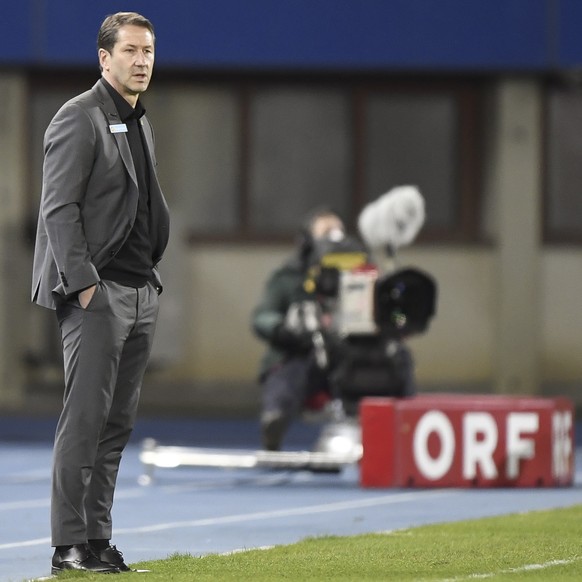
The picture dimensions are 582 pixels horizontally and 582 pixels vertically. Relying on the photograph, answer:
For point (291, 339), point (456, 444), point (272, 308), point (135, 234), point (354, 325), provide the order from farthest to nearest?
point (272, 308)
point (291, 339)
point (354, 325)
point (456, 444)
point (135, 234)

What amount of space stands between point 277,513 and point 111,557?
3669 mm

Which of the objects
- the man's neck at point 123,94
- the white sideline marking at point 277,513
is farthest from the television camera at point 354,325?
the man's neck at point 123,94

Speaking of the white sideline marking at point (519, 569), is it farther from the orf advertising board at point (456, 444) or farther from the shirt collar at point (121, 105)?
the orf advertising board at point (456, 444)

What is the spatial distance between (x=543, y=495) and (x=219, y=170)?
402 inches

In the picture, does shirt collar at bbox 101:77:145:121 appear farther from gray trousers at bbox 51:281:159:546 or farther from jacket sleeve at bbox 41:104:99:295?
gray trousers at bbox 51:281:159:546

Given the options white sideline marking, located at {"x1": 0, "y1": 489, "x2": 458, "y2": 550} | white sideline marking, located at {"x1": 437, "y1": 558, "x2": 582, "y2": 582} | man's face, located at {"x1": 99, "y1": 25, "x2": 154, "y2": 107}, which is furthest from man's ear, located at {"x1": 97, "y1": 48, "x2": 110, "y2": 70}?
white sideline marking, located at {"x1": 0, "y1": 489, "x2": 458, "y2": 550}

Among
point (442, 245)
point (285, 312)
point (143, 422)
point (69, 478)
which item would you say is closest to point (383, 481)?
point (285, 312)

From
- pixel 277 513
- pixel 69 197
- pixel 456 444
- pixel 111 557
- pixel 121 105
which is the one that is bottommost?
pixel 277 513

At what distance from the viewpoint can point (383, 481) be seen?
12.7 meters

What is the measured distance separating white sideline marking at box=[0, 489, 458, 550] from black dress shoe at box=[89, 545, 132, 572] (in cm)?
160

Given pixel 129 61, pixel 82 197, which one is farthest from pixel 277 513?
pixel 129 61

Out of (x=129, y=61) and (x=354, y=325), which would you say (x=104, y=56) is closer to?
(x=129, y=61)

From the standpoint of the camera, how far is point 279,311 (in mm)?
14461

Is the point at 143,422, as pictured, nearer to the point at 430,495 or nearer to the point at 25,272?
the point at 25,272
